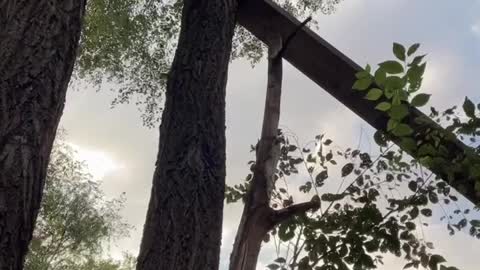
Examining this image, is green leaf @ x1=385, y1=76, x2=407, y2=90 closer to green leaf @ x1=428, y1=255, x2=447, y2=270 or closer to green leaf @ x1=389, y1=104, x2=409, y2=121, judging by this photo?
green leaf @ x1=389, y1=104, x2=409, y2=121

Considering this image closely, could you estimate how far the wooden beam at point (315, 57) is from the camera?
2.63 metres

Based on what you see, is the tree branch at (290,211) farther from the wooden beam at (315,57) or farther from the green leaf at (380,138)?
the wooden beam at (315,57)

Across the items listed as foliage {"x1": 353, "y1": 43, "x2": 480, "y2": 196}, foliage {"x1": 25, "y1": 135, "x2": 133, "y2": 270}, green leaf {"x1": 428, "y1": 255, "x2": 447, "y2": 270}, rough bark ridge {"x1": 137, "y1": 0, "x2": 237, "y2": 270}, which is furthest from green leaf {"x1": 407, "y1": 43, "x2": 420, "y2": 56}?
foliage {"x1": 25, "y1": 135, "x2": 133, "y2": 270}

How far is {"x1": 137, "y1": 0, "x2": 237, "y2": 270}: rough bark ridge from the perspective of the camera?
183 cm

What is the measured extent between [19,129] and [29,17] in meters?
0.37

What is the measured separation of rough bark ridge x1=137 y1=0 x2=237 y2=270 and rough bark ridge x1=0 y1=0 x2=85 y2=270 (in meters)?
0.55

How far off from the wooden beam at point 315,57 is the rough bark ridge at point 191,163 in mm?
436

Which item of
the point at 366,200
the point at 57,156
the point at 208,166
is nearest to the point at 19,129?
the point at 208,166

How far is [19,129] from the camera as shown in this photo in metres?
1.38

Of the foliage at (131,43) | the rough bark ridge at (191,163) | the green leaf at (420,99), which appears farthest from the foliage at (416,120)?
the foliage at (131,43)

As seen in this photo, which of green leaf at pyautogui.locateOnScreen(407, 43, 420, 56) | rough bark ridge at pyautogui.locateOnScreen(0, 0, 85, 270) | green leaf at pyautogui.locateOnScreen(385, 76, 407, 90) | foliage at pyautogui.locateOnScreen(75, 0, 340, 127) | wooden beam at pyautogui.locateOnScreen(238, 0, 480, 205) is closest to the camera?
rough bark ridge at pyautogui.locateOnScreen(0, 0, 85, 270)

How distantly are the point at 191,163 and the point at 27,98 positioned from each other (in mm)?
689

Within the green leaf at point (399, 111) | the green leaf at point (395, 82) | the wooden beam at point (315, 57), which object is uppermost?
the wooden beam at point (315, 57)

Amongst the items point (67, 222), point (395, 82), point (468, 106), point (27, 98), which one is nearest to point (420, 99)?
point (395, 82)
